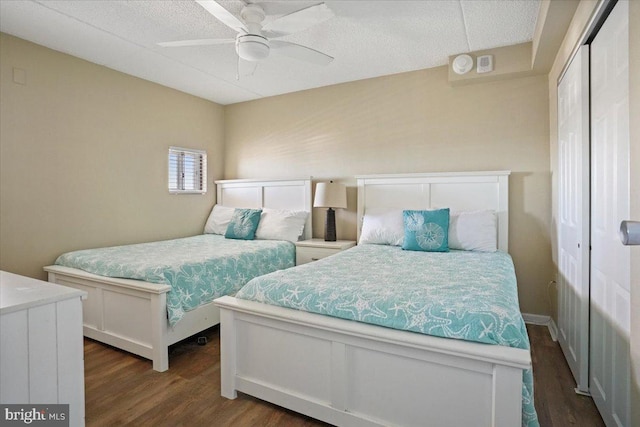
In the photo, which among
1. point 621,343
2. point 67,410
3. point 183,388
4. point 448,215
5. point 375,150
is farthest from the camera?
point 375,150

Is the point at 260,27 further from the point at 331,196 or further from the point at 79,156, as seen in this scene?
the point at 79,156

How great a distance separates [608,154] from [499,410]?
1309 mm

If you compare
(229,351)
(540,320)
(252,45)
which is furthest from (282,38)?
(540,320)

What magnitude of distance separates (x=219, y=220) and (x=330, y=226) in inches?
58.9

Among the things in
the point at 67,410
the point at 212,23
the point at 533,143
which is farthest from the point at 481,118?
the point at 67,410

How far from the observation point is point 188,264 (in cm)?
259

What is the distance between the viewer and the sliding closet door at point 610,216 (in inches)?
57.1

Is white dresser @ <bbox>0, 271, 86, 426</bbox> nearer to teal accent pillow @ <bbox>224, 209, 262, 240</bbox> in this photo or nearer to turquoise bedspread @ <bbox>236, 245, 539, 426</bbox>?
turquoise bedspread @ <bbox>236, 245, 539, 426</bbox>

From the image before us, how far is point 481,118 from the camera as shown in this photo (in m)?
3.29

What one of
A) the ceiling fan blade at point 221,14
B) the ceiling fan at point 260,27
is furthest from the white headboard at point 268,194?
the ceiling fan blade at point 221,14

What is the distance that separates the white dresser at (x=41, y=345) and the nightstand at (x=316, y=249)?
2.42m

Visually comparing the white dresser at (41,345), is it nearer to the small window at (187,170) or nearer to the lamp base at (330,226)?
the lamp base at (330,226)

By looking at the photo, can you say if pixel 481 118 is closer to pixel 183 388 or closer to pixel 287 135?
pixel 287 135

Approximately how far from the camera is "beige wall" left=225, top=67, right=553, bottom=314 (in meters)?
3.10
